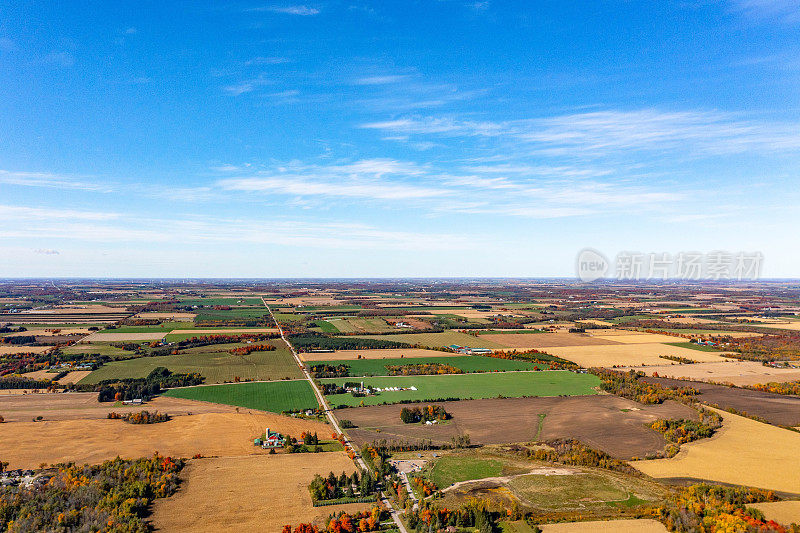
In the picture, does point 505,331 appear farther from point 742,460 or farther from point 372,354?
point 742,460

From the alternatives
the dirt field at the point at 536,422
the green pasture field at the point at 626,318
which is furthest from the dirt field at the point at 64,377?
the green pasture field at the point at 626,318

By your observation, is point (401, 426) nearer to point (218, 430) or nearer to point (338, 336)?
point (218, 430)

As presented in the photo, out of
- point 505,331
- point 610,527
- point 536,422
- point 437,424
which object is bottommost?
point 437,424

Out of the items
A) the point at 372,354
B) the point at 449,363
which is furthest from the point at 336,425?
the point at 372,354

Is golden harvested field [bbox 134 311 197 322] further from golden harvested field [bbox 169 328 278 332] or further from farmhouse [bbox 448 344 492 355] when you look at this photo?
farmhouse [bbox 448 344 492 355]

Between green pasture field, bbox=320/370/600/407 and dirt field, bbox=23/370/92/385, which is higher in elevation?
green pasture field, bbox=320/370/600/407

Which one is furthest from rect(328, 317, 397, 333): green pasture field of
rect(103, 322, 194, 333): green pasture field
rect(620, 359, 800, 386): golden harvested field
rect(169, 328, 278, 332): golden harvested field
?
rect(620, 359, 800, 386): golden harvested field
